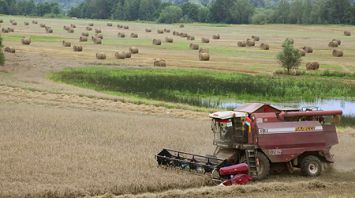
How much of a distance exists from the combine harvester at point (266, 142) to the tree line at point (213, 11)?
376 ft

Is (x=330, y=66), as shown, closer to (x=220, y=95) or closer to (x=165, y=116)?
(x=220, y=95)

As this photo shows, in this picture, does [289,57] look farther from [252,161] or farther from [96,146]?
[252,161]

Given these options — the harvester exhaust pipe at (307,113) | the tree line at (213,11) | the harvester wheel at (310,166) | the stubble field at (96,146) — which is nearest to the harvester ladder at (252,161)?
the stubble field at (96,146)

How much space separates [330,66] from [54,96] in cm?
2633

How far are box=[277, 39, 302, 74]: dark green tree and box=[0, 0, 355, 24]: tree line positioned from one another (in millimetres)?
83836

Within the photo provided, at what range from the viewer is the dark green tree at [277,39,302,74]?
52.3 m

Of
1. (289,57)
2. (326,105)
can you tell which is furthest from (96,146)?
(289,57)

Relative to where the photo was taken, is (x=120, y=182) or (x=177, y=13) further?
(x=177, y=13)

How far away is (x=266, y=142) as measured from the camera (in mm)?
21859

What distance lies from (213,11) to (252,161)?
147 meters

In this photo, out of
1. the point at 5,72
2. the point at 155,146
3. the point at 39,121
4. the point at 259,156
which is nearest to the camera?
the point at 259,156

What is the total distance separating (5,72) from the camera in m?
50.1

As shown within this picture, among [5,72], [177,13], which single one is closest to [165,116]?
[5,72]

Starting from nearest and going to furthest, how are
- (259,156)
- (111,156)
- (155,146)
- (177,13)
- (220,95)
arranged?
(259,156) < (111,156) < (155,146) < (220,95) < (177,13)
